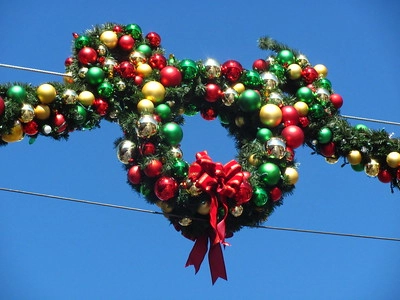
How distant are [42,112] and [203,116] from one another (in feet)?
4.34

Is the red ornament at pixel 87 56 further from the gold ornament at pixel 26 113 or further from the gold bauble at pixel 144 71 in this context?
the gold ornament at pixel 26 113

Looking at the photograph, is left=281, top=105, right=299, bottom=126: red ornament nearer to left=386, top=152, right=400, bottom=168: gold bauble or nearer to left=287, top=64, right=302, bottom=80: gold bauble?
left=287, top=64, right=302, bottom=80: gold bauble

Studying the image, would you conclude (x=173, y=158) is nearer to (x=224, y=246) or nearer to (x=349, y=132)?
(x=224, y=246)

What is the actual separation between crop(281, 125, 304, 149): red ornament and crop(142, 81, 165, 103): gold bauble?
0.90 m

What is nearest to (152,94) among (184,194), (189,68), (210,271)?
(189,68)

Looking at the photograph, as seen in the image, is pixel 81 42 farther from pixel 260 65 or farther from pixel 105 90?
pixel 260 65

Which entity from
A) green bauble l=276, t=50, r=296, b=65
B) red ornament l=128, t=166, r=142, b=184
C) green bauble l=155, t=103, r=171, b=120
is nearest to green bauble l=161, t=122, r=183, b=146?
green bauble l=155, t=103, r=171, b=120

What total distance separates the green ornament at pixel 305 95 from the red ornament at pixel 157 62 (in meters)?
1.03

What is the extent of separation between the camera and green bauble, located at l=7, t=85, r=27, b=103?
5761 mm

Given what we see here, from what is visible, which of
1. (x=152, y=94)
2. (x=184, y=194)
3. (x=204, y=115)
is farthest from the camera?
(x=204, y=115)

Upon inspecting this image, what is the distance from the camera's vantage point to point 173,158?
5.85 m

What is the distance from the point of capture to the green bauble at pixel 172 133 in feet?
19.5

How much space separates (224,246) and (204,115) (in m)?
1.17

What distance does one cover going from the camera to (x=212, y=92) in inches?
255
